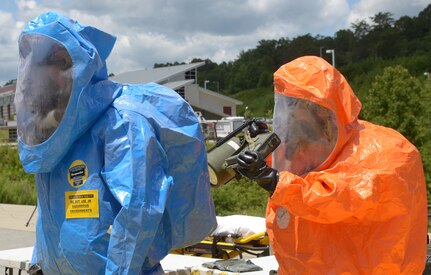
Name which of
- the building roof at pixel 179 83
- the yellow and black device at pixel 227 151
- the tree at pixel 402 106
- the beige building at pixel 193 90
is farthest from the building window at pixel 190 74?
the yellow and black device at pixel 227 151

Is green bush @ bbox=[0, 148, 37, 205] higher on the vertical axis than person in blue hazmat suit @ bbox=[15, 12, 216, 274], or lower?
lower

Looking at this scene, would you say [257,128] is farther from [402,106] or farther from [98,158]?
[402,106]

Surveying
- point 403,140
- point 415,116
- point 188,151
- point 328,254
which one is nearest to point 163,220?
point 188,151

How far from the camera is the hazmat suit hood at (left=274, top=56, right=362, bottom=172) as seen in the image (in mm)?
2869

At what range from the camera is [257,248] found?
17.9 ft

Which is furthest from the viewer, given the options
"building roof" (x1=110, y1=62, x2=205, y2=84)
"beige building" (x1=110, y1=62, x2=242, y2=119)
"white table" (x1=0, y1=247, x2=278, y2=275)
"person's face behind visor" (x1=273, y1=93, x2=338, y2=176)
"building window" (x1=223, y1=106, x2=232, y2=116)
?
"building window" (x1=223, y1=106, x2=232, y2=116)

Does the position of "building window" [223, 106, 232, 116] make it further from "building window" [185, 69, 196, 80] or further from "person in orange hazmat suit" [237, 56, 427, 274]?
"person in orange hazmat suit" [237, 56, 427, 274]

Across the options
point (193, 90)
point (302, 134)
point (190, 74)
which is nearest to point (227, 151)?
point (302, 134)

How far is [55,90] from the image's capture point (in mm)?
2848

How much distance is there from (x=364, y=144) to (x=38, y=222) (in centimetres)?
151

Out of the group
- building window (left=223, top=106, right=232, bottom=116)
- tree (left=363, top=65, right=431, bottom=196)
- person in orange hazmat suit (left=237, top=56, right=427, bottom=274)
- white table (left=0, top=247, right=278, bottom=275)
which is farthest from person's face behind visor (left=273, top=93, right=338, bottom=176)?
building window (left=223, top=106, right=232, bottom=116)

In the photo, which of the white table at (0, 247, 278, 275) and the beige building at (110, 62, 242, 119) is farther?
the beige building at (110, 62, 242, 119)

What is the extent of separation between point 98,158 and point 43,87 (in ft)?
1.29

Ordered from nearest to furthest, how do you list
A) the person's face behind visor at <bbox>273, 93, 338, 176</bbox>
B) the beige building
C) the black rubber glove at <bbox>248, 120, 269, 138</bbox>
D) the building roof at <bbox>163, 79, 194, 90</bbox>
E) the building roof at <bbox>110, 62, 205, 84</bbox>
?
1. the person's face behind visor at <bbox>273, 93, 338, 176</bbox>
2. the black rubber glove at <bbox>248, 120, 269, 138</bbox>
3. the building roof at <bbox>163, 79, 194, 90</bbox>
4. the building roof at <bbox>110, 62, 205, 84</bbox>
5. the beige building
